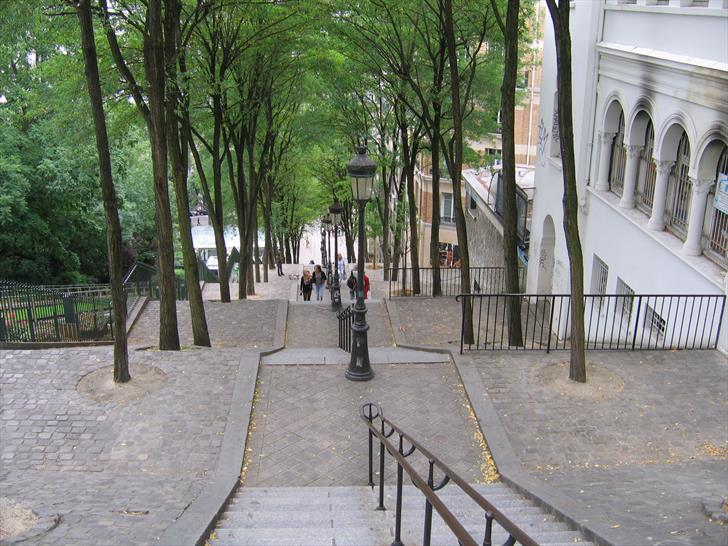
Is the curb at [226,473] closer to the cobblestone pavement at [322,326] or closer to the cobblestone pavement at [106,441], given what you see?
the cobblestone pavement at [106,441]

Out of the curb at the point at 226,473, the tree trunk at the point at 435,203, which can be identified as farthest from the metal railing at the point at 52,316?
the tree trunk at the point at 435,203

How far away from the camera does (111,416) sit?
9.47 meters

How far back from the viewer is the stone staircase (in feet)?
19.4

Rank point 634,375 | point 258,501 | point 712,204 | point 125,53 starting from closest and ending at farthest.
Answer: point 258,501, point 634,375, point 712,204, point 125,53

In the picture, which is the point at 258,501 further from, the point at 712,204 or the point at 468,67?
the point at 468,67

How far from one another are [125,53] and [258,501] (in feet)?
39.7

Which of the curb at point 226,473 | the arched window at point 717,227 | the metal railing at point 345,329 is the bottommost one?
the metal railing at point 345,329

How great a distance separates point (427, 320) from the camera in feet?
55.3

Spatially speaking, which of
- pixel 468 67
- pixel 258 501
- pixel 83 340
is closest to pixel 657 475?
pixel 258 501

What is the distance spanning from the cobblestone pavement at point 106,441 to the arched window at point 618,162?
9.29 meters

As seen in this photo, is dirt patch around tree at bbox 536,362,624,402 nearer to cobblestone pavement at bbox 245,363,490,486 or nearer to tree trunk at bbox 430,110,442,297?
cobblestone pavement at bbox 245,363,490,486

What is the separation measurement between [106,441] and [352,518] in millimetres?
3965

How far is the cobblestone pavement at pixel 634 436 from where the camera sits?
20.7 ft

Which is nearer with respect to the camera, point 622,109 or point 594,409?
point 594,409
